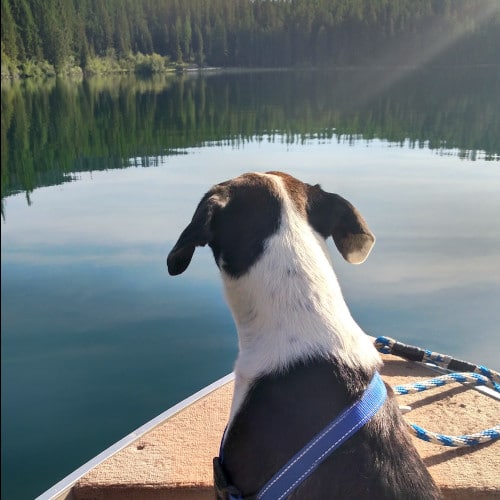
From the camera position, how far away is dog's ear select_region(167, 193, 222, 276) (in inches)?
98.9

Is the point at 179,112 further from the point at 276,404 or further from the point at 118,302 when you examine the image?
the point at 276,404

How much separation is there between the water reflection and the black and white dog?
3.82 metres

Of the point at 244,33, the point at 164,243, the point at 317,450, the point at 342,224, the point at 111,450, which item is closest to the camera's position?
the point at 317,450

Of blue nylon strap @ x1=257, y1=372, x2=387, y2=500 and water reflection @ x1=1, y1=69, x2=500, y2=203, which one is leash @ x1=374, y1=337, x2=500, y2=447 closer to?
blue nylon strap @ x1=257, y1=372, x2=387, y2=500

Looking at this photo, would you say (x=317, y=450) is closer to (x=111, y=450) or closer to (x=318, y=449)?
(x=318, y=449)

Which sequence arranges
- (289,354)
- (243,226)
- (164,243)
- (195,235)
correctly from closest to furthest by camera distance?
(289,354) < (195,235) < (243,226) < (164,243)

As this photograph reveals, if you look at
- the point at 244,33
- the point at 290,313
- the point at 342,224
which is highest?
the point at 244,33

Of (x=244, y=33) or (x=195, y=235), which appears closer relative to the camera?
(x=195, y=235)

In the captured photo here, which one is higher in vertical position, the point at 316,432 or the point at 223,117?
the point at 316,432

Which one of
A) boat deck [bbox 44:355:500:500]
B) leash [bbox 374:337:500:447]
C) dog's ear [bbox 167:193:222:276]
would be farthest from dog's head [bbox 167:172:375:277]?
leash [bbox 374:337:500:447]

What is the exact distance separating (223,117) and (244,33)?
13002 millimetres

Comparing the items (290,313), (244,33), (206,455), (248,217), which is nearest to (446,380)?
(206,455)

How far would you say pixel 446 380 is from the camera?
14.0 feet

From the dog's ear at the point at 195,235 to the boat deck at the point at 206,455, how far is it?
1.50 meters
